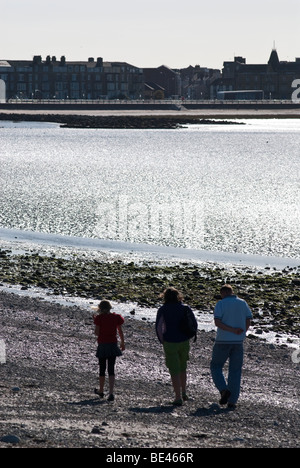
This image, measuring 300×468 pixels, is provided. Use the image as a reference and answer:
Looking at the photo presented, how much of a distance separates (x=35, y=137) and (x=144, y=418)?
157584mm

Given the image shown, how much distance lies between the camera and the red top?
51.0 feet

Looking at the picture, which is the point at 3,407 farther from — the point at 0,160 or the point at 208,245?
the point at 0,160

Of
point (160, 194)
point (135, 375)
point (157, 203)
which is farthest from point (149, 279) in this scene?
point (160, 194)

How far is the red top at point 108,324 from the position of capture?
15531 mm

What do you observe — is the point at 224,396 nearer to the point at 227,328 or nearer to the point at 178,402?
the point at 178,402

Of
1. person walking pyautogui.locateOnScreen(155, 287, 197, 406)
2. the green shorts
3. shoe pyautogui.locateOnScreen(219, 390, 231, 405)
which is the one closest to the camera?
person walking pyautogui.locateOnScreen(155, 287, 197, 406)

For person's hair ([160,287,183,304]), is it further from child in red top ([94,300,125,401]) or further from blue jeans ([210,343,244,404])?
blue jeans ([210,343,244,404])

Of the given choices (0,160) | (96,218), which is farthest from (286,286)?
(0,160)

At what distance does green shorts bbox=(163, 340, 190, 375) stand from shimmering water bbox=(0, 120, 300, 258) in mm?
24010

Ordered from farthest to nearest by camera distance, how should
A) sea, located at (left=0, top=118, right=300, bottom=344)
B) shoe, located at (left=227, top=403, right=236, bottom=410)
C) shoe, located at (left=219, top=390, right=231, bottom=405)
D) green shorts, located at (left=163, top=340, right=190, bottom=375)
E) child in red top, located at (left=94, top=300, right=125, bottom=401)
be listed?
sea, located at (left=0, top=118, right=300, bottom=344) < shoe, located at (left=227, top=403, right=236, bottom=410) < shoe, located at (left=219, top=390, right=231, bottom=405) < child in red top, located at (left=94, top=300, right=125, bottom=401) < green shorts, located at (left=163, top=340, right=190, bottom=375)

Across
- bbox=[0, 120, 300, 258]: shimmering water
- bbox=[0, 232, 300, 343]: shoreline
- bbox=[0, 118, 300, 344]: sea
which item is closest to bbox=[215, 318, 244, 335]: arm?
bbox=[0, 232, 300, 343]: shoreline

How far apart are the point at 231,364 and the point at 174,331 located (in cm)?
123
